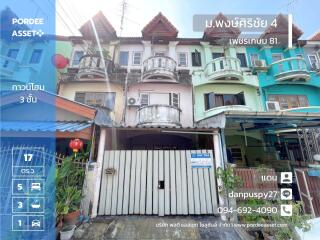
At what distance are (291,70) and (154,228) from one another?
13092 mm

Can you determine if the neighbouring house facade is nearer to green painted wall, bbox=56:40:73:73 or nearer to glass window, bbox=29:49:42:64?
green painted wall, bbox=56:40:73:73

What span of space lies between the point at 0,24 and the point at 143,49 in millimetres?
10106

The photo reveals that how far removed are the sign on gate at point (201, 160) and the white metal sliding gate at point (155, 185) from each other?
142 millimetres

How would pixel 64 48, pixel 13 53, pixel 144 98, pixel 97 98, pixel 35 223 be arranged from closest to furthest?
pixel 35 223
pixel 97 98
pixel 144 98
pixel 13 53
pixel 64 48

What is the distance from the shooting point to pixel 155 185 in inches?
225

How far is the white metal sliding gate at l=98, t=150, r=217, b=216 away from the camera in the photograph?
5.47m

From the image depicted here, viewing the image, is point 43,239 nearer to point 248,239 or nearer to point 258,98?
point 248,239

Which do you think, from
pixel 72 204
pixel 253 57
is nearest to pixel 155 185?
pixel 72 204

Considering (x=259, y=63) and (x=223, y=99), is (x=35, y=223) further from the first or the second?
(x=259, y=63)

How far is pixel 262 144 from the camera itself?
11.1 meters

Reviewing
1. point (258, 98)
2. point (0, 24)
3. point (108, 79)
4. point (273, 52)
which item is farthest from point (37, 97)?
point (273, 52)

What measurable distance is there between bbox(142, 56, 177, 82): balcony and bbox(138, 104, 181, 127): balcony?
2970 mm

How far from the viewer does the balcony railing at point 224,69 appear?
10992mm

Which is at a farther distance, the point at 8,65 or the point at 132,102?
the point at 132,102
